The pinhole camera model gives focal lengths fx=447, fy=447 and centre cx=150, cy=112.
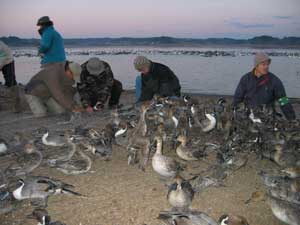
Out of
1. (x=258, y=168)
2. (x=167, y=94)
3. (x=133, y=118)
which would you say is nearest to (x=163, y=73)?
(x=167, y=94)

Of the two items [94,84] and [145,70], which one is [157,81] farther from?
[94,84]

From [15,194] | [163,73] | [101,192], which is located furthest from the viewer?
[163,73]

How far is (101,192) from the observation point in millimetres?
6324

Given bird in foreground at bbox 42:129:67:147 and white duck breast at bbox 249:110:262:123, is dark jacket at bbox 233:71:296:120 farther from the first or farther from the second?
bird in foreground at bbox 42:129:67:147

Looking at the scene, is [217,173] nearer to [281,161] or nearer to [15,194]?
[281,161]

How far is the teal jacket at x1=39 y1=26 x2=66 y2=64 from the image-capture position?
11.3 meters

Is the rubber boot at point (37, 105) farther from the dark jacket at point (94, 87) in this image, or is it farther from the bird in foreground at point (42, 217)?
the bird in foreground at point (42, 217)

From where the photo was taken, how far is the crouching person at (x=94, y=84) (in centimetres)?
1112

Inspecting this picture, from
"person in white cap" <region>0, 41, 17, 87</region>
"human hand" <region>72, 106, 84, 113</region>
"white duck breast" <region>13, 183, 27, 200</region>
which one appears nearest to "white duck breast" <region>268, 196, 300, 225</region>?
"white duck breast" <region>13, 183, 27, 200</region>

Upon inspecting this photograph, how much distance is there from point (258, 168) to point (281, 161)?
397 millimetres

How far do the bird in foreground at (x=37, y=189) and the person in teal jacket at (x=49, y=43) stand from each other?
5917mm

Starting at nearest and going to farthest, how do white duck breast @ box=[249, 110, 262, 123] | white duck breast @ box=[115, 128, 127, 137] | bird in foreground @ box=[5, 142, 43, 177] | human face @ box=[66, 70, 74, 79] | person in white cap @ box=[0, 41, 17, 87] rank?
bird in foreground @ box=[5, 142, 43, 177], white duck breast @ box=[115, 128, 127, 137], white duck breast @ box=[249, 110, 262, 123], human face @ box=[66, 70, 74, 79], person in white cap @ box=[0, 41, 17, 87]

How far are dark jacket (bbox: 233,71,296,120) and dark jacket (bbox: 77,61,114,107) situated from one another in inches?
132

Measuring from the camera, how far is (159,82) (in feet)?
34.5
